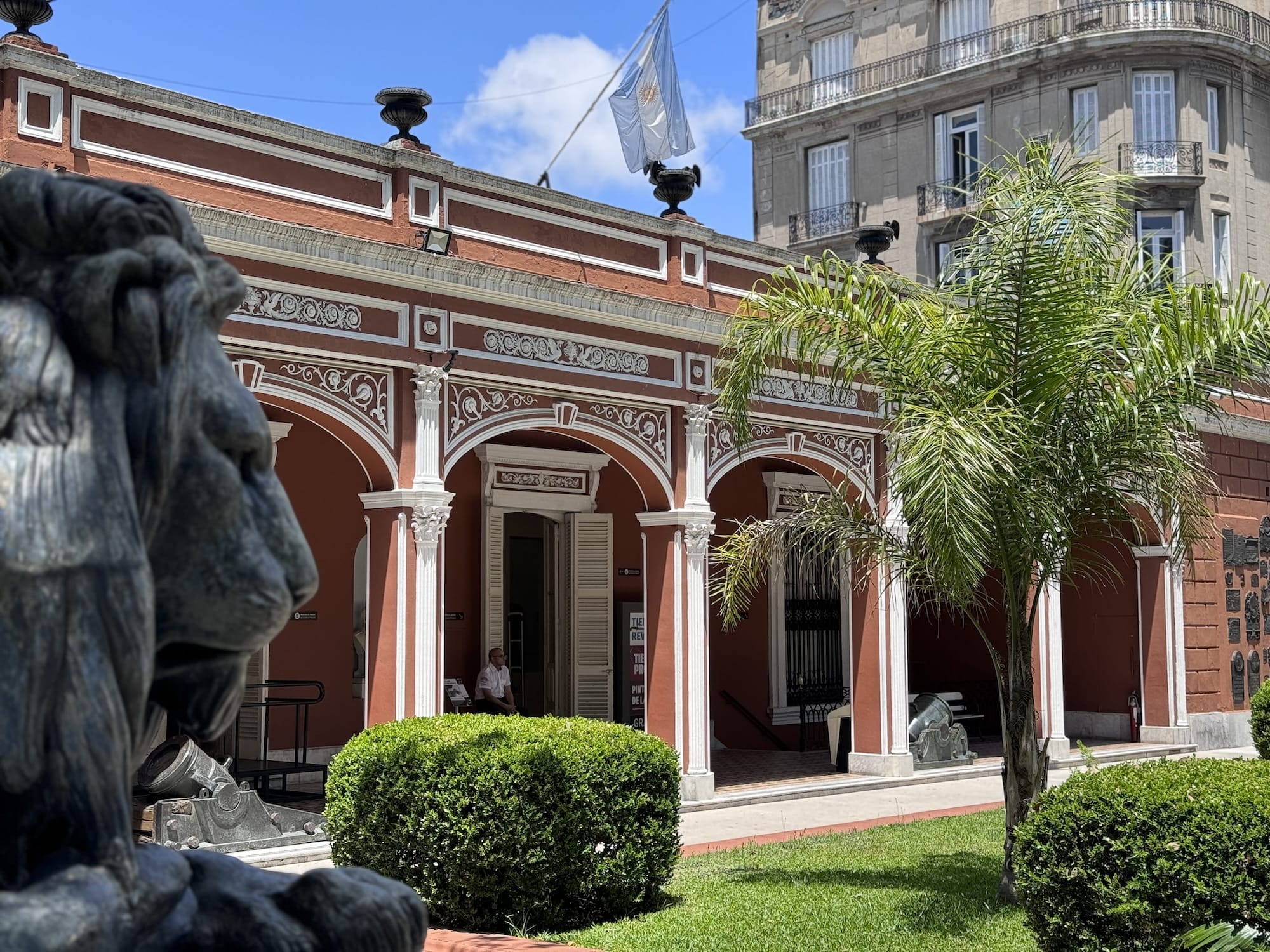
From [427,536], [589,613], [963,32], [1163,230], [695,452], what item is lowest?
[589,613]

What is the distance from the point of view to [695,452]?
13250mm

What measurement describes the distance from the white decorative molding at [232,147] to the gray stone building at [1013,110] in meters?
15.5

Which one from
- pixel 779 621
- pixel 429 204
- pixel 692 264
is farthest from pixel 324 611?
pixel 779 621

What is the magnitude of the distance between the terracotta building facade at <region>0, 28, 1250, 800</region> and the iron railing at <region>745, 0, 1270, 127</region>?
1066 centimetres

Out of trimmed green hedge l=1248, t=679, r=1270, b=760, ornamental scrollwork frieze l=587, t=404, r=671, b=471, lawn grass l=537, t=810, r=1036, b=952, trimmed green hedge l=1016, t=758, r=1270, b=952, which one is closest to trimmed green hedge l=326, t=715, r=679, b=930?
lawn grass l=537, t=810, r=1036, b=952

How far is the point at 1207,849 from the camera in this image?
546 cm

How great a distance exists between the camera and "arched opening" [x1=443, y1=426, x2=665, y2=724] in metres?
15.2

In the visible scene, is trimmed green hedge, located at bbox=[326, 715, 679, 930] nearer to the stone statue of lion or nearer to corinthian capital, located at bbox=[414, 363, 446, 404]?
corinthian capital, located at bbox=[414, 363, 446, 404]

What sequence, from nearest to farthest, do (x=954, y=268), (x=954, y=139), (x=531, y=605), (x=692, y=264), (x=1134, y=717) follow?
(x=954, y=268)
(x=692, y=264)
(x=531, y=605)
(x=1134, y=717)
(x=954, y=139)

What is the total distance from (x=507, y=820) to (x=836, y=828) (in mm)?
5042

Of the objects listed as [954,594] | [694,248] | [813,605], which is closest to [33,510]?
[954,594]

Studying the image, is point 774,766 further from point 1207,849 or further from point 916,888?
point 1207,849

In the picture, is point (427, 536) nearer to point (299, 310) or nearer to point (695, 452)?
point (299, 310)

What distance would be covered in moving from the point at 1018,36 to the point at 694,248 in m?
16.2
